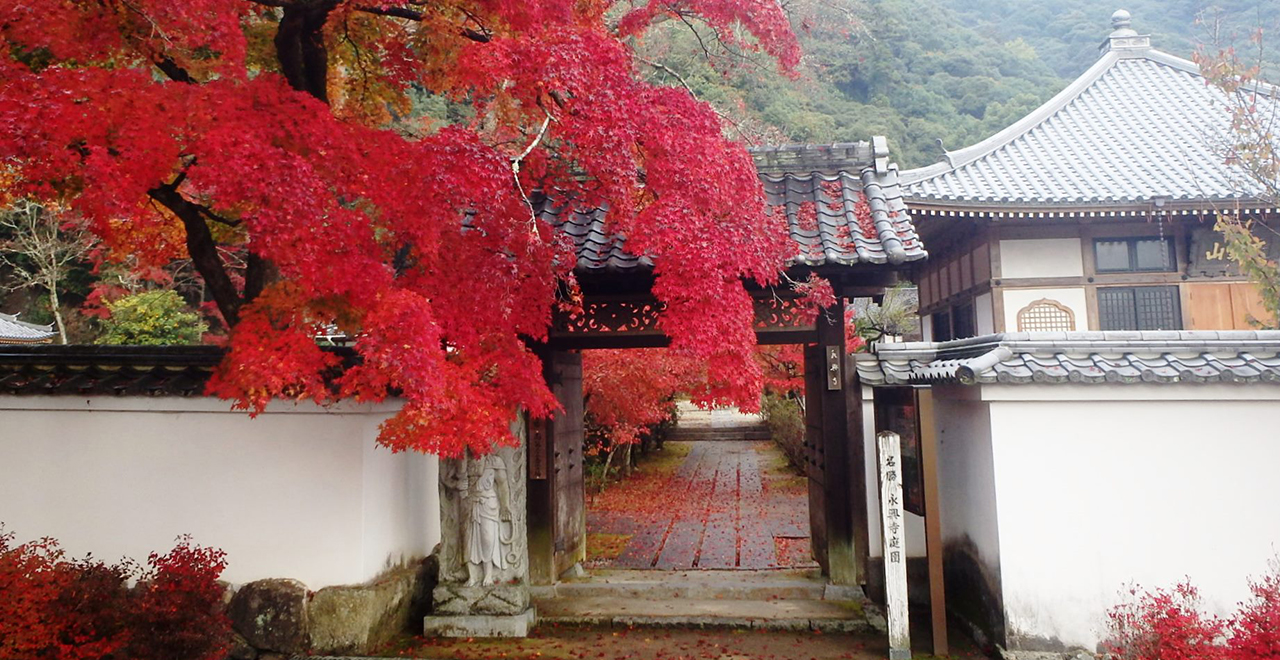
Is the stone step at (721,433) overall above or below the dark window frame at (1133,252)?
below

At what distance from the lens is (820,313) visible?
8.49m

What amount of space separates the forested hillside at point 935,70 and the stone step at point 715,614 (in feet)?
88.4

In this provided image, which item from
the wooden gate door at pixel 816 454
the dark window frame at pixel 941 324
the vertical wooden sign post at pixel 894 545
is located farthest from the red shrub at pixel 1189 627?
the dark window frame at pixel 941 324

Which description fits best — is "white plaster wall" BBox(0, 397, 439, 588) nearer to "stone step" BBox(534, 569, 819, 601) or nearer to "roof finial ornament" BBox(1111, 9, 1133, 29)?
"stone step" BBox(534, 569, 819, 601)

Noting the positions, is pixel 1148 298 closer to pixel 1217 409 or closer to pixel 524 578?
pixel 1217 409

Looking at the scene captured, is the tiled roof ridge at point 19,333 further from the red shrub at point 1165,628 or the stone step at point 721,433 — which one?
the red shrub at point 1165,628

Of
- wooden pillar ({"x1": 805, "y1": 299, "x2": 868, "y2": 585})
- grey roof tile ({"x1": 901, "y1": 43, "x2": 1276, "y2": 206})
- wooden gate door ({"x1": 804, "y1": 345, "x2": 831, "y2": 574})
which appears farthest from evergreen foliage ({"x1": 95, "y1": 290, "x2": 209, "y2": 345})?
grey roof tile ({"x1": 901, "y1": 43, "x2": 1276, "y2": 206})

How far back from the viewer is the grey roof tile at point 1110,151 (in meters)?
13.2

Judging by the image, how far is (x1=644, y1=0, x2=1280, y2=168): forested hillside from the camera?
39.8 metres

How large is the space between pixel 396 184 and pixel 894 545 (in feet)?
18.2

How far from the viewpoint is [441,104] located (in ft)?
97.8

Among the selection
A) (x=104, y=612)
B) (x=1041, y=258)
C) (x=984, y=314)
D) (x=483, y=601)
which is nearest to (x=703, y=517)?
(x=984, y=314)

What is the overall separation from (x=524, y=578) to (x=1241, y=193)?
12980mm

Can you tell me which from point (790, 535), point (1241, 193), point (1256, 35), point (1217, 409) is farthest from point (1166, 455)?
point (1241, 193)
